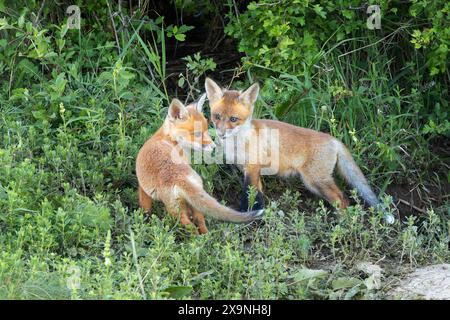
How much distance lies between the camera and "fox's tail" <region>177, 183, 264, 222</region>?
6.20m

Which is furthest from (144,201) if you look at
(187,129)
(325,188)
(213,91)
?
(325,188)

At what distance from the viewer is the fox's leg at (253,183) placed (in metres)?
7.34

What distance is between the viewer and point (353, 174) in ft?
24.7

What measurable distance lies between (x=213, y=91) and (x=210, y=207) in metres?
1.67

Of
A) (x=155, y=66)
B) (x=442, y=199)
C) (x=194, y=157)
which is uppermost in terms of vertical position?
(x=155, y=66)

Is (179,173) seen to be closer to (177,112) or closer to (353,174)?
(177,112)

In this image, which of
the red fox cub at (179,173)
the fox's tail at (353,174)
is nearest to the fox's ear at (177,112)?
the red fox cub at (179,173)

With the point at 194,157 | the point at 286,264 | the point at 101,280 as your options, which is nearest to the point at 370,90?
the point at 194,157

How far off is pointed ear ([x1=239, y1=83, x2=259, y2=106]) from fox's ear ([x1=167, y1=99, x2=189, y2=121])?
2.45ft

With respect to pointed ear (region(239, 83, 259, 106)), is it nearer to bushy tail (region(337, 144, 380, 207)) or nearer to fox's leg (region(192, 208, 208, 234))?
bushy tail (region(337, 144, 380, 207))

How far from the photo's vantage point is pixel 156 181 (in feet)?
22.1

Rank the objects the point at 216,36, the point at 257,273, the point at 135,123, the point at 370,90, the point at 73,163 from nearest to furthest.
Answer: the point at 257,273 < the point at 73,163 < the point at 135,123 < the point at 370,90 < the point at 216,36

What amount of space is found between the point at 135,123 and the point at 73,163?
0.80 m

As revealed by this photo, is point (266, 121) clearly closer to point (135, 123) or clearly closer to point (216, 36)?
point (135, 123)
